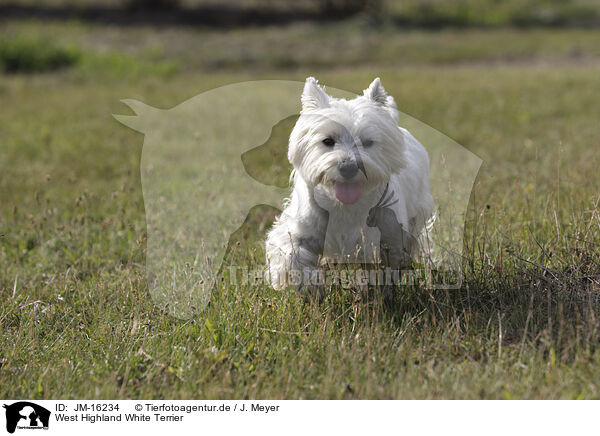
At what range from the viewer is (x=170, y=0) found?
27.6m

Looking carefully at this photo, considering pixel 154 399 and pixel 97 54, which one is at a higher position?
pixel 97 54

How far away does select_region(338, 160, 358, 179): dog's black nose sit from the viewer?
371 cm

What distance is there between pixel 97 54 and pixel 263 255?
1612cm

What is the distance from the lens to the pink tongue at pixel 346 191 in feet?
12.6

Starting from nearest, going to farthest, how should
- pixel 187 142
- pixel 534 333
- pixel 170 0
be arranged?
pixel 534 333 → pixel 187 142 → pixel 170 0

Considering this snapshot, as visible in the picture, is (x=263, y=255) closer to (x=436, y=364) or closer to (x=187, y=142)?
(x=436, y=364)

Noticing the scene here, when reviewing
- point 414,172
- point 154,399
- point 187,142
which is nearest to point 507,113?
point 187,142

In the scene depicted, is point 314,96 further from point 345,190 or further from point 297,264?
point 297,264

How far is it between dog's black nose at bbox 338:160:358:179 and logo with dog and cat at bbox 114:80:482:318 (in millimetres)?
43

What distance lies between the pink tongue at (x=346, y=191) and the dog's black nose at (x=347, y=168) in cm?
10

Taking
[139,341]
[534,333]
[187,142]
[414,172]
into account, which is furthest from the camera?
[187,142]
